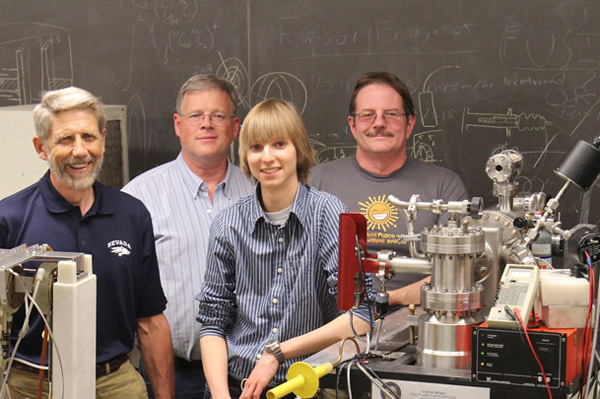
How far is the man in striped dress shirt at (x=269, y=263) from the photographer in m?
2.73

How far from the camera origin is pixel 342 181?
3.59 meters

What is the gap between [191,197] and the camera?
3.59 meters

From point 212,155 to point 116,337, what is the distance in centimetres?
104

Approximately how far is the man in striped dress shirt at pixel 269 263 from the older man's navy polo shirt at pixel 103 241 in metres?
0.24

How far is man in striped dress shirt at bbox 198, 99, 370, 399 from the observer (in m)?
2.73

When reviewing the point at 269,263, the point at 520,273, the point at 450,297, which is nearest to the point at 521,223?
the point at 520,273

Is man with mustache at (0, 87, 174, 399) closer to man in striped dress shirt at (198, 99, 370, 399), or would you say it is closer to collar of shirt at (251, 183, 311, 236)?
man in striped dress shirt at (198, 99, 370, 399)

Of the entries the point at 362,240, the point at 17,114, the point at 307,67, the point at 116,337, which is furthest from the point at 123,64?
the point at 362,240

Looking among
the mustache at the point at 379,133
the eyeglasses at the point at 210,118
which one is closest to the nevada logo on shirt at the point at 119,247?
the eyeglasses at the point at 210,118

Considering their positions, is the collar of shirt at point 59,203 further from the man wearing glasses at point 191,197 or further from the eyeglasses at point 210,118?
the eyeglasses at point 210,118

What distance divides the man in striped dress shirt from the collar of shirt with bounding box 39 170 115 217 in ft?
1.14

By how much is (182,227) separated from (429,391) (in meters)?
1.57

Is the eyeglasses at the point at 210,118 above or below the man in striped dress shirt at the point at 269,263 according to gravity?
above

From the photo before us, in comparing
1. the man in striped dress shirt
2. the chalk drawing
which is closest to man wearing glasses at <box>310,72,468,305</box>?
the man in striped dress shirt
